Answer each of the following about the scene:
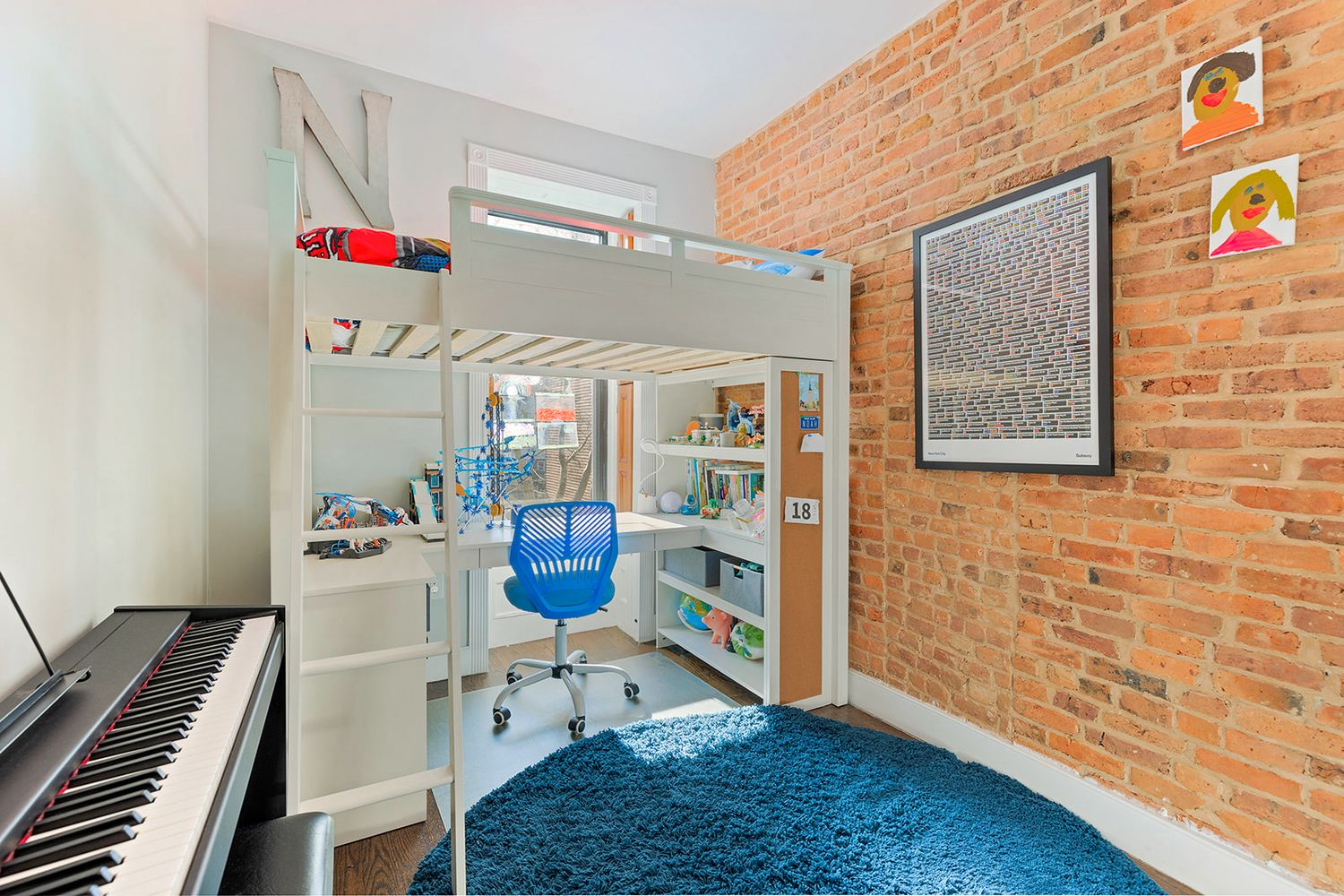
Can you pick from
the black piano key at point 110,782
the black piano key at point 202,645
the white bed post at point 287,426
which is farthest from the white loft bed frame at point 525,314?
the black piano key at point 110,782

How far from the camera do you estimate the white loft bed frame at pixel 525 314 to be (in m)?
1.59

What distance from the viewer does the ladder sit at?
4.92 ft

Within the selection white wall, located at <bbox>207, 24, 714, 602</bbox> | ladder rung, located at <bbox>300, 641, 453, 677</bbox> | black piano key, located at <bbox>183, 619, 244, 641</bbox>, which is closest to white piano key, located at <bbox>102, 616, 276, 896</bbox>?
black piano key, located at <bbox>183, 619, 244, 641</bbox>

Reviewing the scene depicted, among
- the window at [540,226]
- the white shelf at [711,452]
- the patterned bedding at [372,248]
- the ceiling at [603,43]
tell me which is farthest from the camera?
the window at [540,226]

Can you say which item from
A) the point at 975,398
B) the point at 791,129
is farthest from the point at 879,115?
the point at 975,398

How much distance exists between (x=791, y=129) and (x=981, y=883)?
3360 millimetres

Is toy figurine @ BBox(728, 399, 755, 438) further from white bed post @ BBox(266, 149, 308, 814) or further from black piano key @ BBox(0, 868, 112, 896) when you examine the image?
black piano key @ BBox(0, 868, 112, 896)

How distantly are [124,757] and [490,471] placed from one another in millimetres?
2455

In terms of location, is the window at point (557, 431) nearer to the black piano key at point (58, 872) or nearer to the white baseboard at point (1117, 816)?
the white baseboard at point (1117, 816)

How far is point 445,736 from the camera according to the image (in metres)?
2.49

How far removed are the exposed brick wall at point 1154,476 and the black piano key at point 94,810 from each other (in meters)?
2.31

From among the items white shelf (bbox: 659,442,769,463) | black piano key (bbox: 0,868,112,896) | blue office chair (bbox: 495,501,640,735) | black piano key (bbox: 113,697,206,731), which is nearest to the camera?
black piano key (bbox: 0,868,112,896)

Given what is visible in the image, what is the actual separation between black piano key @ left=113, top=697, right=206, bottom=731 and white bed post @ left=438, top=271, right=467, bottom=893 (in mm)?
609

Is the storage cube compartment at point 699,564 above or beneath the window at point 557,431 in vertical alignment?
beneath
